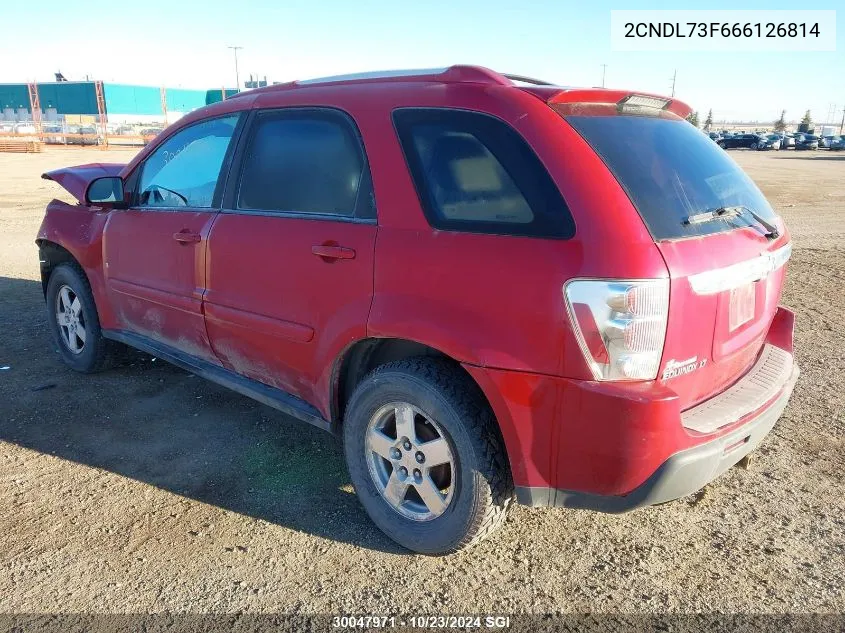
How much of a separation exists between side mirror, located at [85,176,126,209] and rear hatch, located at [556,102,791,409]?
2955 millimetres

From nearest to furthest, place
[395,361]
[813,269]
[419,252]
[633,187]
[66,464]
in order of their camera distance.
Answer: [633,187]
[419,252]
[395,361]
[66,464]
[813,269]

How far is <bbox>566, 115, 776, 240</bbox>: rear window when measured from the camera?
91.1 inches

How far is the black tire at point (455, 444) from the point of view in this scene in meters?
2.46

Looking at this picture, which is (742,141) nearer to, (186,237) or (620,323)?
(186,237)

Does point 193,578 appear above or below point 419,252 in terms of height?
below

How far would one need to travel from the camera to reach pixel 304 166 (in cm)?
311

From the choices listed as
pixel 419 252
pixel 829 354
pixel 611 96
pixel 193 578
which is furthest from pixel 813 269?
pixel 193 578

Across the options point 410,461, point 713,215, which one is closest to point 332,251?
point 410,461

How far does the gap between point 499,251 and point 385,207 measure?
23.6 inches

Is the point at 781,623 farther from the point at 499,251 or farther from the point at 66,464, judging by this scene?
the point at 66,464

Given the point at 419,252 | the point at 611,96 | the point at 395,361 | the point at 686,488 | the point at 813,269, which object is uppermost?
the point at 611,96

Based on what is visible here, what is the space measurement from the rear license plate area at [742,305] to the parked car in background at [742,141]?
63.2 m

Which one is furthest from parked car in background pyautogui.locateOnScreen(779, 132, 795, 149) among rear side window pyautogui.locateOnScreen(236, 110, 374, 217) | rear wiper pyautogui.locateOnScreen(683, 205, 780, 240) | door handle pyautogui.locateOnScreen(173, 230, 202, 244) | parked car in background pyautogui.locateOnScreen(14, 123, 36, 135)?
door handle pyautogui.locateOnScreen(173, 230, 202, 244)

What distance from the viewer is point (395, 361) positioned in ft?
8.89
